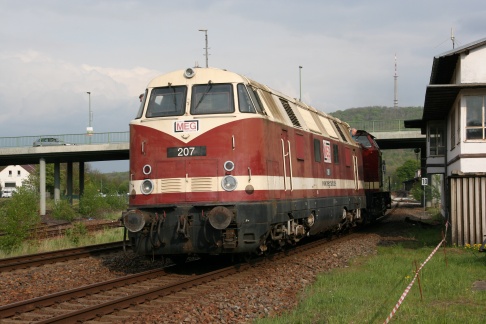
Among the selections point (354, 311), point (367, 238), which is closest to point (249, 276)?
point (354, 311)

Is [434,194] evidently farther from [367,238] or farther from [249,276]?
[249,276]

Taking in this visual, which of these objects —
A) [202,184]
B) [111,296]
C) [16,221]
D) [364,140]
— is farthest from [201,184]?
[364,140]

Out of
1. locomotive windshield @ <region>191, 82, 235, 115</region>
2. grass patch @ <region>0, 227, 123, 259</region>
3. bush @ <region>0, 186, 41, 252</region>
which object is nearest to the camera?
locomotive windshield @ <region>191, 82, 235, 115</region>

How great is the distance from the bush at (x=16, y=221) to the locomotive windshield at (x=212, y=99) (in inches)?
500

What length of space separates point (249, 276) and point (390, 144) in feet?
132

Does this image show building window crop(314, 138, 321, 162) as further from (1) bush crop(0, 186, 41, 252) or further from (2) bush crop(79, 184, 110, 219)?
(2) bush crop(79, 184, 110, 219)

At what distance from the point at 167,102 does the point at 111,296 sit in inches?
177

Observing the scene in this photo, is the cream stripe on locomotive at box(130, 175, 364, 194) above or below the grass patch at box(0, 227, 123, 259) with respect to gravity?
above

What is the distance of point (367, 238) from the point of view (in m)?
21.3

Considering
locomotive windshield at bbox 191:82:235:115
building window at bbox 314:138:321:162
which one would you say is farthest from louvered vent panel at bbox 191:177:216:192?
building window at bbox 314:138:321:162

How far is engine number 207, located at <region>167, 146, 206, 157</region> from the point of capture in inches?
484

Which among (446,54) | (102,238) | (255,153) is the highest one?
(446,54)

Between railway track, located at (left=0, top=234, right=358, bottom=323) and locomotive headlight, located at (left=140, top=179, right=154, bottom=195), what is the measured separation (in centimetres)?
168

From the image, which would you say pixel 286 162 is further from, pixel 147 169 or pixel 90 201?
pixel 90 201
